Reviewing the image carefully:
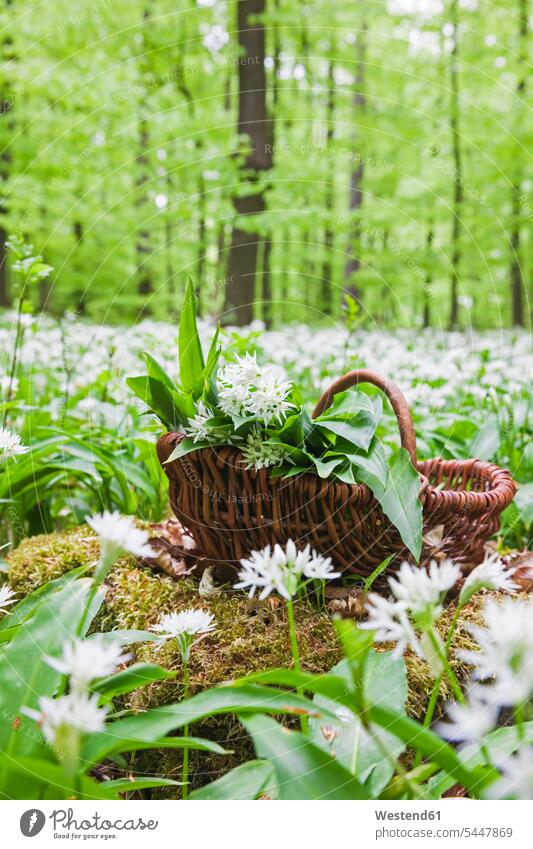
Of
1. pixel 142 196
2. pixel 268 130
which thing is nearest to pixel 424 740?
pixel 268 130

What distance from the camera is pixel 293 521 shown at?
155cm

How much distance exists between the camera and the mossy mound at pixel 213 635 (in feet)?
4.47

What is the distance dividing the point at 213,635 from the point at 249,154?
5.74 meters

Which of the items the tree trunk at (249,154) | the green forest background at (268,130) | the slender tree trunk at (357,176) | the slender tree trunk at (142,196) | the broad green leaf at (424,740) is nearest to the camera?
the broad green leaf at (424,740)

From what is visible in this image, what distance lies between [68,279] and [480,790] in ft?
49.9

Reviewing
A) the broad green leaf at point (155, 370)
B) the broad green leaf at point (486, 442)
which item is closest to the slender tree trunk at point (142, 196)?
the broad green leaf at point (486, 442)

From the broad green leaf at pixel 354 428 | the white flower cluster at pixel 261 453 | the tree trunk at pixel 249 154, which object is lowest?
the white flower cluster at pixel 261 453

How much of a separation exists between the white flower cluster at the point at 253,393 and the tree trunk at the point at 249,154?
12.1 ft

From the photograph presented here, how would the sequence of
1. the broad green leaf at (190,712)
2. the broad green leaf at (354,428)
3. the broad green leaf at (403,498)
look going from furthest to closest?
the broad green leaf at (354,428) < the broad green leaf at (403,498) < the broad green leaf at (190,712)

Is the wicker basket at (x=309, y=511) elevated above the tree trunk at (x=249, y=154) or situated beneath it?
situated beneath

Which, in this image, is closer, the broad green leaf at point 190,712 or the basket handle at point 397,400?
the broad green leaf at point 190,712

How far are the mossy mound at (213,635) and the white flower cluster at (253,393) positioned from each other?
1.65ft

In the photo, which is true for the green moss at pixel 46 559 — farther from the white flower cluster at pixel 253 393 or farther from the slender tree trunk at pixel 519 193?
the slender tree trunk at pixel 519 193
